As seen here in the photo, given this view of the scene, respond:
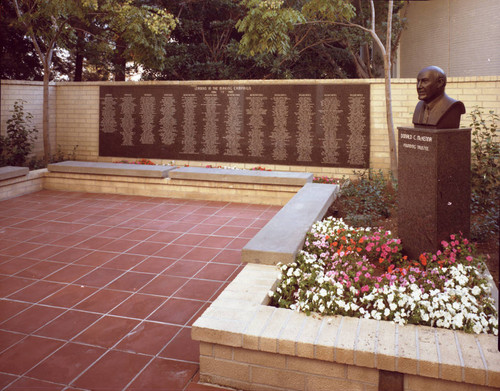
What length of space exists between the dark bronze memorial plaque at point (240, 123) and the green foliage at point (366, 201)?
1.27m

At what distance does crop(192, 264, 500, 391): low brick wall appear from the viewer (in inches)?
104

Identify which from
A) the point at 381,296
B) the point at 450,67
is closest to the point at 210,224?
the point at 381,296

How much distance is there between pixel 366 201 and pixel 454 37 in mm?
8073

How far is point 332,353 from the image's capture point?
2785mm

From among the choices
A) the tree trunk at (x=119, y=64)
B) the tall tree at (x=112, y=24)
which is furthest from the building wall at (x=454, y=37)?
the tree trunk at (x=119, y=64)

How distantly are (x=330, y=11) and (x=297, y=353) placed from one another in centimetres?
695

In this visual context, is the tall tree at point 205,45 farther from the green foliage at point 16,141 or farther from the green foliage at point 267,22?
the green foliage at point 267,22

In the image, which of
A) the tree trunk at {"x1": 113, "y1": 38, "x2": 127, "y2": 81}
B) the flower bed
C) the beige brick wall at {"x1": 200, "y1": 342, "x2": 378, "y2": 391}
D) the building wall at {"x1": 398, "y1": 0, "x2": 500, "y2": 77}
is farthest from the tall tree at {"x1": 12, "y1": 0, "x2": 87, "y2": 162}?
the building wall at {"x1": 398, "y1": 0, "x2": 500, "y2": 77}

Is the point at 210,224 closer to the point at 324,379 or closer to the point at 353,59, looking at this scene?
the point at 324,379

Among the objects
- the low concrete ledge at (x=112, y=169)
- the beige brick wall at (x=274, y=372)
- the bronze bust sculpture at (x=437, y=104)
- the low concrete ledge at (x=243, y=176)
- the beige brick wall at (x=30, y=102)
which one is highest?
the beige brick wall at (x=30, y=102)

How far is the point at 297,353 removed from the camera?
112 inches

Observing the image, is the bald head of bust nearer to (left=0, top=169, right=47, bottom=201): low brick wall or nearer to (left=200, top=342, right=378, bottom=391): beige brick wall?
(left=200, top=342, right=378, bottom=391): beige brick wall

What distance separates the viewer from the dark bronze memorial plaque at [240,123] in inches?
379

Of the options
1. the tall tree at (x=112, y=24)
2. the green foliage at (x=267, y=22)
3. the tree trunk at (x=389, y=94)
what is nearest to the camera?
the green foliage at (x=267, y=22)
